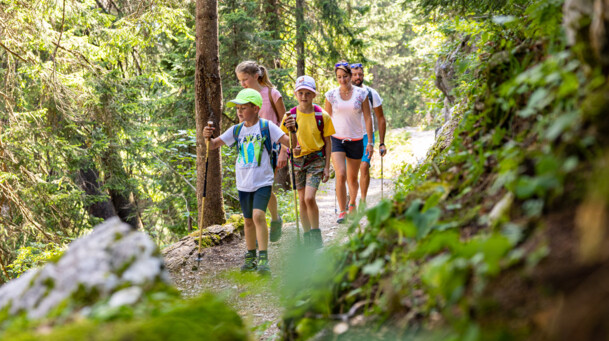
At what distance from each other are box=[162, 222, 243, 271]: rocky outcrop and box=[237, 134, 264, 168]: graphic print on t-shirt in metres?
2.17

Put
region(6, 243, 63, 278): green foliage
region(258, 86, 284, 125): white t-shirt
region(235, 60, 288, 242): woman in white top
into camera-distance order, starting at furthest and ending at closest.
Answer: region(6, 243, 63, 278): green foliage
region(258, 86, 284, 125): white t-shirt
region(235, 60, 288, 242): woman in white top

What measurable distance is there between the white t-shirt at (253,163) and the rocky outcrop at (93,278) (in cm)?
344

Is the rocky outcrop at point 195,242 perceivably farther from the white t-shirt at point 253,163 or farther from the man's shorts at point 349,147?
the man's shorts at point 349,147

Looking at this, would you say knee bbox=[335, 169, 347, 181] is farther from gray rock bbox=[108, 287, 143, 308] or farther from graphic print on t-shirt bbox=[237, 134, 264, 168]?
gray rock bbox=[108, 287, 143, 308]

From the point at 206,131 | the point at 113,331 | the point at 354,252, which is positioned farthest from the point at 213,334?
the point at 206,131

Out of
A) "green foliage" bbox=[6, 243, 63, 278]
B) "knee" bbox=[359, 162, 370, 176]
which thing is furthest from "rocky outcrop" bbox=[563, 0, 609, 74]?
"green foliage" bbox=[6, 243, 63, 278]

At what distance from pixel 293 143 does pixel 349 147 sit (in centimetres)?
→ 144

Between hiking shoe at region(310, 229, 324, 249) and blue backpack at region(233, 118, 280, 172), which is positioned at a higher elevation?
blue backpack at region(233, 118, 280, 172)

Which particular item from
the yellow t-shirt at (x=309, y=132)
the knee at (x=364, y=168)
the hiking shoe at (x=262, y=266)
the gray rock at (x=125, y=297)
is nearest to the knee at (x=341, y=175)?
the knee at (x=364, y=168)

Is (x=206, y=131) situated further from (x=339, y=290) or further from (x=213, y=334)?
(x=213, y=334)

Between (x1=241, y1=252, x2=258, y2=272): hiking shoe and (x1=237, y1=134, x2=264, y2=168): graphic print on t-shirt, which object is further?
(x1=241, y1=252, x2=258, y2=272): hiking shoe

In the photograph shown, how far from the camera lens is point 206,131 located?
5.93 metres

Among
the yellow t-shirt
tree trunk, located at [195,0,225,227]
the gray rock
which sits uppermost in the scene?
tree trunk, located at [195,0,225,227]

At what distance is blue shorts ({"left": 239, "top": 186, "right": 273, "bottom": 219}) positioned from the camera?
5473 millimetres
